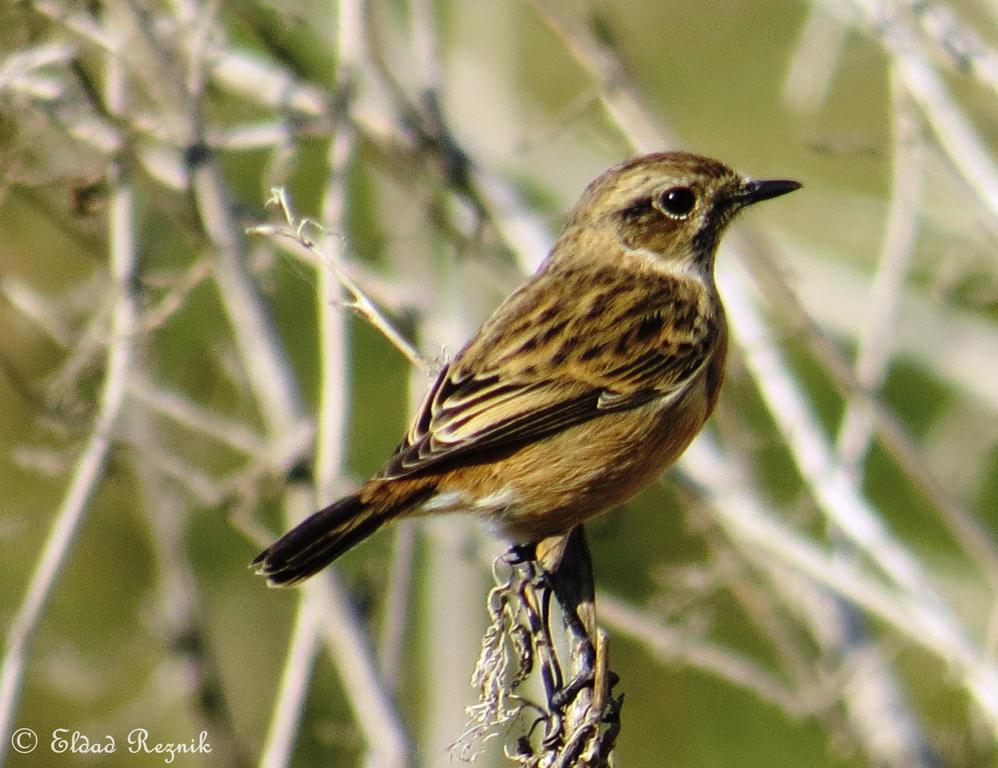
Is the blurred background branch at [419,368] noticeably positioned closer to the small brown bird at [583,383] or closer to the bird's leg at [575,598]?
the small brown bird at [583,383]

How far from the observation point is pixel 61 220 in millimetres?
5461

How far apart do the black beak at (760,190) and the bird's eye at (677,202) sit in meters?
0.16

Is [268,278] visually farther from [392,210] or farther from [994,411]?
[994,411]

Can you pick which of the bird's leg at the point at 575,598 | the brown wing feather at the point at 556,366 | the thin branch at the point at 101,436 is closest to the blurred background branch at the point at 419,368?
the thin branch at the point at 101,436

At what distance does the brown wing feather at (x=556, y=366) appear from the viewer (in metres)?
4.55

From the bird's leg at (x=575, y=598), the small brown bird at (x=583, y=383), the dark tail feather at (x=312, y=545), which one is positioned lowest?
the bird's leg at (x=575, y=598)

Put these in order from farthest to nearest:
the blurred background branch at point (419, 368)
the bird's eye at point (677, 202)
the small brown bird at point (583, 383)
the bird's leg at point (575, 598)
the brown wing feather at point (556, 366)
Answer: the bird's eye at point (677, 202) < the blurred background branch at point (419, 368) < the brown wing feather at point (556, 366) < the small brown bird at point (583, 383) < the bird's leg at point (575, 598)

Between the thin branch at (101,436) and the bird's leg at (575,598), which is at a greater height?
the thin branch at (101,436)

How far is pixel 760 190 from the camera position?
5.25 m

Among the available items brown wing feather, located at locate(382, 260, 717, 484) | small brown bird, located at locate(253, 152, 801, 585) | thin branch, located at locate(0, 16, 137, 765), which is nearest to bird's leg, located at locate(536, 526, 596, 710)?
small brown bird, located at locate(253, 152, 801, 585)

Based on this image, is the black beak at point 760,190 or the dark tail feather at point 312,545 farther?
the black beak at point 760,190

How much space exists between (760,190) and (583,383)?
3.26 feet

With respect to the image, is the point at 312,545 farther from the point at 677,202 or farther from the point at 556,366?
the point at 677,202

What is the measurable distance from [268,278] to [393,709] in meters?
1.98
